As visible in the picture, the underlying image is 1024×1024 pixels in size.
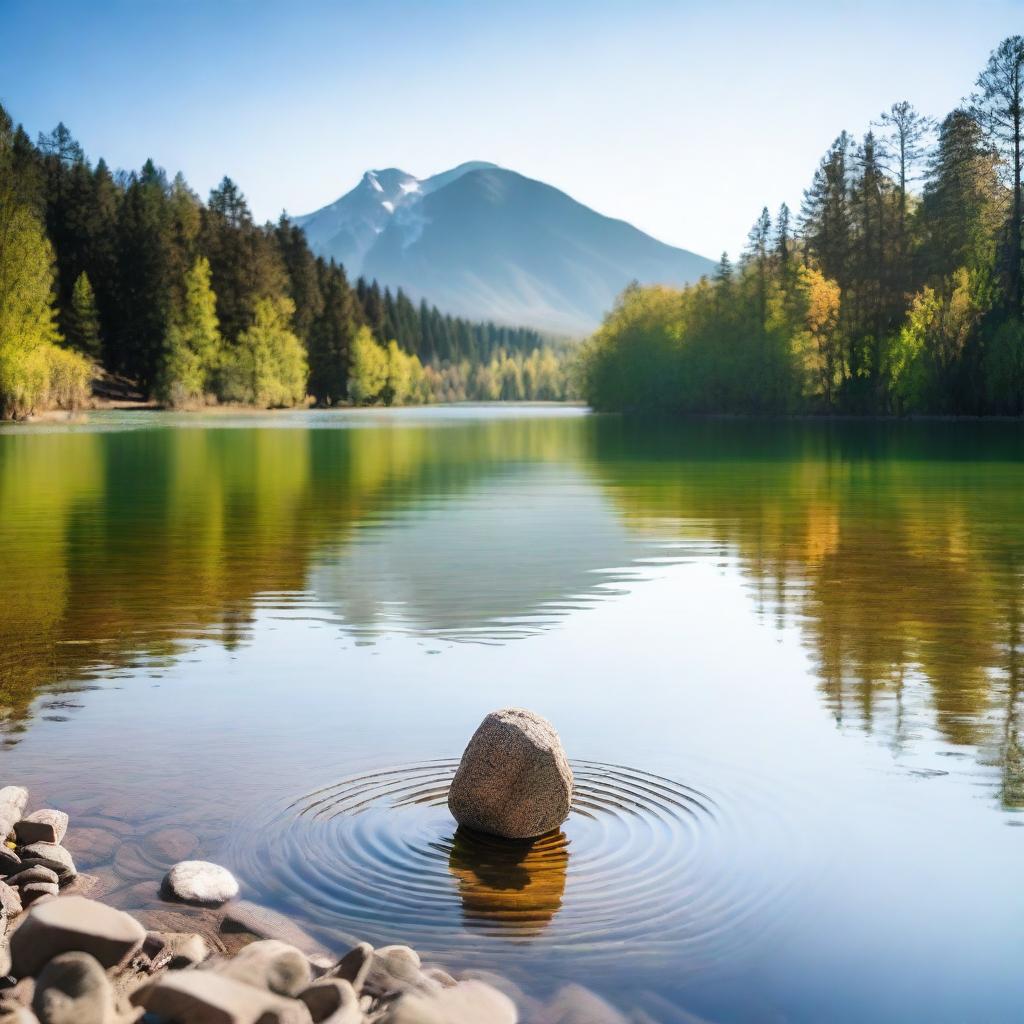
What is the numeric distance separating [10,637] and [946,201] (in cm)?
7487

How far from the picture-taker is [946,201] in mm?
78125

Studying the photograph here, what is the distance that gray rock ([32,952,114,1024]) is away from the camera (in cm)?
493

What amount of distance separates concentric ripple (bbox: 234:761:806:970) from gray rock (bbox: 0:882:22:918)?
3.89 ft

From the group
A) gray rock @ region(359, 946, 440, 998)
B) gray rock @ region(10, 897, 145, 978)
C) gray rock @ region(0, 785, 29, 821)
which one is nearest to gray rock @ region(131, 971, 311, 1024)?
gray rock @ region(10, 897, 145, 978)

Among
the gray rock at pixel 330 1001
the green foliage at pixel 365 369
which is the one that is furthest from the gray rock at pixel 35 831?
the green foliage at pixel 365 369

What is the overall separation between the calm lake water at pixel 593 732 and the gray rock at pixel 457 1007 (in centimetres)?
35

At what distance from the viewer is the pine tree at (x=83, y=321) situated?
113625mm

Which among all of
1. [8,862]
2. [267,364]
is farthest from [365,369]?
[8,862]

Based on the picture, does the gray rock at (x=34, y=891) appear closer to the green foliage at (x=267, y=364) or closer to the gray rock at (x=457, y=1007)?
the gray rock at (x=457, y=1007)

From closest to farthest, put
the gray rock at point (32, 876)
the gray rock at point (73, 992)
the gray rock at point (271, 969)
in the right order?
the gray rock at point (73, 992) < the gray rock at point (271, 969) < the gray rock at point (32, 876)

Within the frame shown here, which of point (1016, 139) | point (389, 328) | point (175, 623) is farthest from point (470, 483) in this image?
point (389, 328)

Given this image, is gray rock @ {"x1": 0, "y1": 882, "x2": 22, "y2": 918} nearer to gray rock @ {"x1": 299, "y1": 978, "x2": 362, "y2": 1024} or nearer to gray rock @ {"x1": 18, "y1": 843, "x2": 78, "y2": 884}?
gray rock @ {"x1": 18, "y1": 843, "x2": 78, "y2": 884}

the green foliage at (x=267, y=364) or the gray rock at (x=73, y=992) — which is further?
the green foliage at (x=267, y=364)

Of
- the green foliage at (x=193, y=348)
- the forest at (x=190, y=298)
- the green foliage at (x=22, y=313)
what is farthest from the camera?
the forest at (x=190, y=298)
